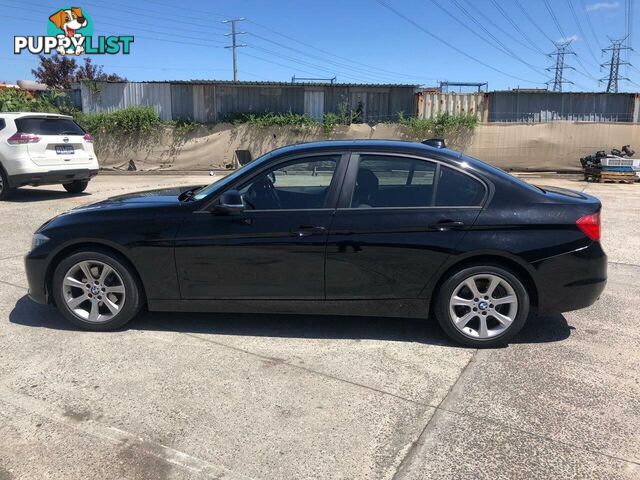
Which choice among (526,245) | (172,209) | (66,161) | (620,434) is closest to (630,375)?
(620,434)

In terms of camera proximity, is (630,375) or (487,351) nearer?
(630,375)

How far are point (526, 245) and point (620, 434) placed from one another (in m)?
1.46

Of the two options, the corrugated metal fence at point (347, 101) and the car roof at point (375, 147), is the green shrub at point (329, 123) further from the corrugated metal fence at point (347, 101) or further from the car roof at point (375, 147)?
the car roof at point (375, 147)

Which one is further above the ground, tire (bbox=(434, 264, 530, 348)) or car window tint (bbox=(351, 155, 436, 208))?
car window tint (bbox=(351, 155, 436, 208))

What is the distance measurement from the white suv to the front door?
8281 mm

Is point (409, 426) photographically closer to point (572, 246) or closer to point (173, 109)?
point (572, 246)

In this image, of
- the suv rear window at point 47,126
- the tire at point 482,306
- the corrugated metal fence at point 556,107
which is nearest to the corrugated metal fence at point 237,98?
the corrugated metal fence at point 556,107

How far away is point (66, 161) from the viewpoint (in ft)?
37.3

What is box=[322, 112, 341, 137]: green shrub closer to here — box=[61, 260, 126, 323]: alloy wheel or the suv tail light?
→ the suv tail light

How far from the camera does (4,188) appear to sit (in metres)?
11.0

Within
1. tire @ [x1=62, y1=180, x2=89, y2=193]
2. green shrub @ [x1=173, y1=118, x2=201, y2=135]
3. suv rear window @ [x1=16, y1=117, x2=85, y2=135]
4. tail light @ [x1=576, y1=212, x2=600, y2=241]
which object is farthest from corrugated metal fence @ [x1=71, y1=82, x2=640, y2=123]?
tail light @ [x1=576, y1=212, x2=600, y2=241]

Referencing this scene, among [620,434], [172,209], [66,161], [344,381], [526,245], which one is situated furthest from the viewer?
[66,161]

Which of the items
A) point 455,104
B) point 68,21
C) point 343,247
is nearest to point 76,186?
point 343,247

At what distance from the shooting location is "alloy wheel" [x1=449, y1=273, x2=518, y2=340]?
411cm
